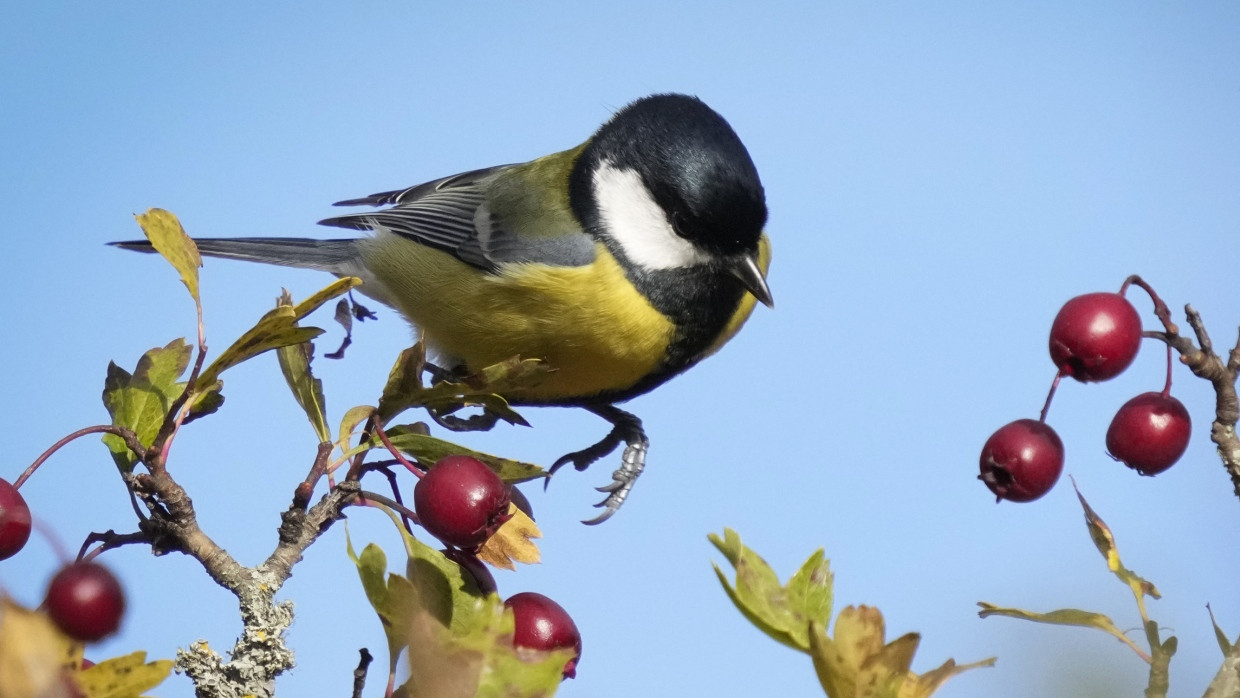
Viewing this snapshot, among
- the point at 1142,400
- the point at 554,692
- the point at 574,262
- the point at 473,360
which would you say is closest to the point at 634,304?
the point at 574,262

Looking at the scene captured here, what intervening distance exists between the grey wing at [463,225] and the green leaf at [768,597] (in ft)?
4.51

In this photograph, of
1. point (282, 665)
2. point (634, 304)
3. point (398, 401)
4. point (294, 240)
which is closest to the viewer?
point (282, 665)

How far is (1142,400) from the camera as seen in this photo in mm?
1078

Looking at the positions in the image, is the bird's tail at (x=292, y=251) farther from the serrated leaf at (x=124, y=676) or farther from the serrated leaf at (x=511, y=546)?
the serrated leaf at (x=124, y=676)

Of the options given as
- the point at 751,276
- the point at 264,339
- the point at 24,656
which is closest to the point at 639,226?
the point at 751,276

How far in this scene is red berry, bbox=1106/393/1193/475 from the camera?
41.4 inches

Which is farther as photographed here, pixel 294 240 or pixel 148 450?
pixel 294 240

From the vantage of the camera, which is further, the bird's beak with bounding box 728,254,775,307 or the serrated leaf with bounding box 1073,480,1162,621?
the bird's beak with bounding box 728,254,775,307

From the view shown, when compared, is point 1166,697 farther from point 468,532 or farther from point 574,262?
point 574,262

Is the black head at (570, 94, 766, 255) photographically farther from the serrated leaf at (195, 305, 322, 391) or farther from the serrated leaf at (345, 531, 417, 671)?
the serrated leaf at (345, 531, 417, 671)

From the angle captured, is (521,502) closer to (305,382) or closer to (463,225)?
(305,382)

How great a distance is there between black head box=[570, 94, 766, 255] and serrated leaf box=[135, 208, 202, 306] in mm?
1162

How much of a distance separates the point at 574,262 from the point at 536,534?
1.09m

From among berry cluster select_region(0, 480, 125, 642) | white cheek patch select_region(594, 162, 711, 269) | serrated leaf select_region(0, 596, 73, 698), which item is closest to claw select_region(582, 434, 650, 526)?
white cheek patch select_region(594, 162, 711, 269)
